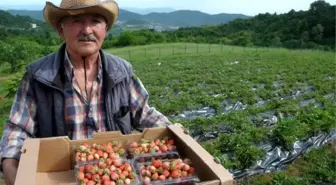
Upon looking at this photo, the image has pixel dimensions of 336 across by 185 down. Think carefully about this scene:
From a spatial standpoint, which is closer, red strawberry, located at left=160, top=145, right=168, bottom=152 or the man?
red strawberry, located at left=160, top=145, right=168, bottom=152

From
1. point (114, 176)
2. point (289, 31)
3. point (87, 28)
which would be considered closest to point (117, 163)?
point (114, 176)

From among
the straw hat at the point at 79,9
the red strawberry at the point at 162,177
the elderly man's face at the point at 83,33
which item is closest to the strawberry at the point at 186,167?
the red strawberry at the point at 162,177

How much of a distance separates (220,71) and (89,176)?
16.2 m

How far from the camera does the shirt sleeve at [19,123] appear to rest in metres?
2.28

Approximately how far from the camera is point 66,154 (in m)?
2.28

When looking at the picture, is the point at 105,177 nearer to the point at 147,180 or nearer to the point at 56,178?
the point at 147,180

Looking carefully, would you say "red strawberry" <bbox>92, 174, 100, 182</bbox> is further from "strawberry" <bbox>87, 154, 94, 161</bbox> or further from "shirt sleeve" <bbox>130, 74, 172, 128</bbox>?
"shirt sleeve" <bbox>130, 74, 172, 128</bbox>

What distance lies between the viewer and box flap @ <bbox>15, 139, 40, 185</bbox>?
1.73 metres

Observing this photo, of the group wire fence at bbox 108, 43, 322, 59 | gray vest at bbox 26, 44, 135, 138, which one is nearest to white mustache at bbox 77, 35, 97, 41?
gray vest at bbox 26, 44, 135, 138

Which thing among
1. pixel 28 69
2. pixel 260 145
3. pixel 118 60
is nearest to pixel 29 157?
pixel 28 69

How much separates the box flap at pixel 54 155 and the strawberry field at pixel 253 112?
4.17 m

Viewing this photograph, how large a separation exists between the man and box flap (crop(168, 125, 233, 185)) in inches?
14.0

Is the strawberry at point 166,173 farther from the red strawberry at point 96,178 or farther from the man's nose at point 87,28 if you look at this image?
the man's nose at point 87,28

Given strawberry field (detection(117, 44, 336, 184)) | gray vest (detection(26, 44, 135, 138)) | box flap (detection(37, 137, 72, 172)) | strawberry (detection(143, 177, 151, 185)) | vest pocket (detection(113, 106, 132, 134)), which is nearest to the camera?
strawberry (detection(143, 177, 151, 185))
